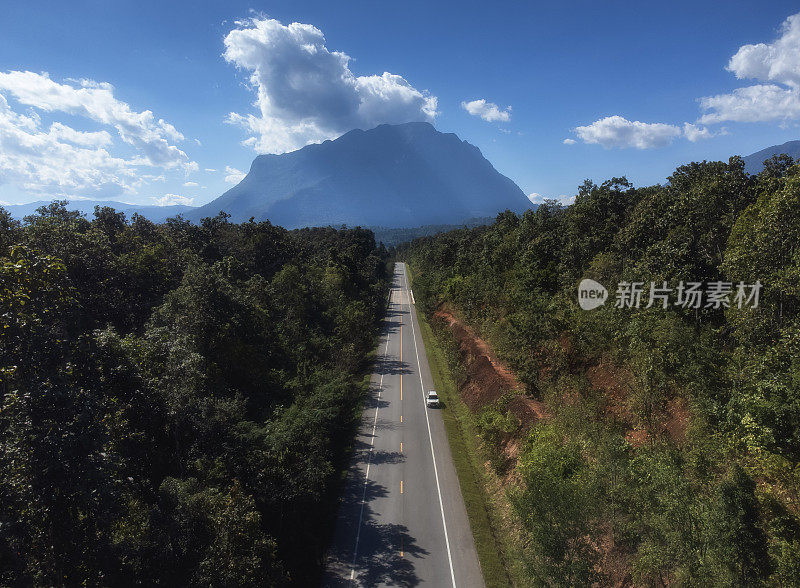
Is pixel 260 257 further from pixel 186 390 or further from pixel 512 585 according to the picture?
pixel 512 585

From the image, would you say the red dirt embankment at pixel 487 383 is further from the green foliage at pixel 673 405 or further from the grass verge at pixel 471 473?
the grass verge at pixel 471 473

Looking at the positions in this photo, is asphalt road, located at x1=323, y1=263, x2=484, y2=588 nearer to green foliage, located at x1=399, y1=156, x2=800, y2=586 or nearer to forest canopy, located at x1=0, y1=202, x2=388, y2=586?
forest canopy, located at x1=0, y1=202, x2=388, y2=586

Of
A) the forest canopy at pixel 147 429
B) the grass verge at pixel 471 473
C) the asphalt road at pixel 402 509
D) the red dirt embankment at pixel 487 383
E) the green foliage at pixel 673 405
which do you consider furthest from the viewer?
the red dirt embankment at pixel 487 383

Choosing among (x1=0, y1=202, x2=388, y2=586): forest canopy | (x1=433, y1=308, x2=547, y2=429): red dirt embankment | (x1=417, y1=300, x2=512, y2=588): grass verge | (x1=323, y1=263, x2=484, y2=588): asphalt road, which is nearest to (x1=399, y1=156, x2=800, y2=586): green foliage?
(x1=433, y1=308, x2=547, y2=429): red dirt embankment

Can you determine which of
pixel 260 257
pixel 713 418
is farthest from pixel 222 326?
pixel 260 257

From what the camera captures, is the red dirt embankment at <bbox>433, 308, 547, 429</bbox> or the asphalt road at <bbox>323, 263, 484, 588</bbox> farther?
the red dirt embankment at <bbox>433, 308, 547, 429</bbox>

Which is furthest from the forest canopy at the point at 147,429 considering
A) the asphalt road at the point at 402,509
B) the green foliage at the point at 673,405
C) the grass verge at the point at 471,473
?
the green foliage at the point at 673,405

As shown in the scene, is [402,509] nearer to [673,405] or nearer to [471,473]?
[471,473]
